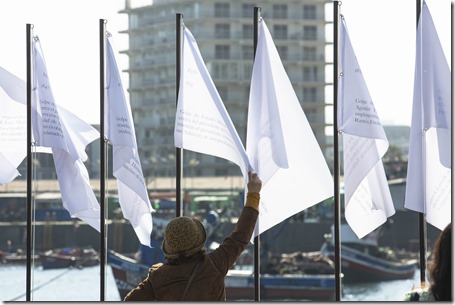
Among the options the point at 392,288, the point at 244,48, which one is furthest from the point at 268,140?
the point at 244,48

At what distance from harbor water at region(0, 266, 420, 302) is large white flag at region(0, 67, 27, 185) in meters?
29.4

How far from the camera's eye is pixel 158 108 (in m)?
54.0

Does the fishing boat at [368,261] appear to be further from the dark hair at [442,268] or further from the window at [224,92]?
the dark hair at [442,268]

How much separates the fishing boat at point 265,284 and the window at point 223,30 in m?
17.5

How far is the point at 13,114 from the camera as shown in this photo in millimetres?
6383

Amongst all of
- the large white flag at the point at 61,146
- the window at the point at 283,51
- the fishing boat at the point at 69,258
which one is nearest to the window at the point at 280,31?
the window at the point at 283,51

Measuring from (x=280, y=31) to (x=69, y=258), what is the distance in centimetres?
1577

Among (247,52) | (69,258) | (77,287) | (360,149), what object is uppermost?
(247,52)

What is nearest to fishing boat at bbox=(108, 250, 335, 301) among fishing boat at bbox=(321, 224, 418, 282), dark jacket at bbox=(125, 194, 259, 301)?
fishing boat at bbox=(321, 224, 418, 282)

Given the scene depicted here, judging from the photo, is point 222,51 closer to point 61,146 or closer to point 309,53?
point 309,53

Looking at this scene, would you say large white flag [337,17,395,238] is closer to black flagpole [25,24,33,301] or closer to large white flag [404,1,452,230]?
large white flag [404,1,452,230]

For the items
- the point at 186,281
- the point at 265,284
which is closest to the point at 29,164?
the point at 186,281

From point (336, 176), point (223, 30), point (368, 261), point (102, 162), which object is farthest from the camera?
point (223, 30)

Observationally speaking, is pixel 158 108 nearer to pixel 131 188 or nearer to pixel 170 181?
pixel 170 181
